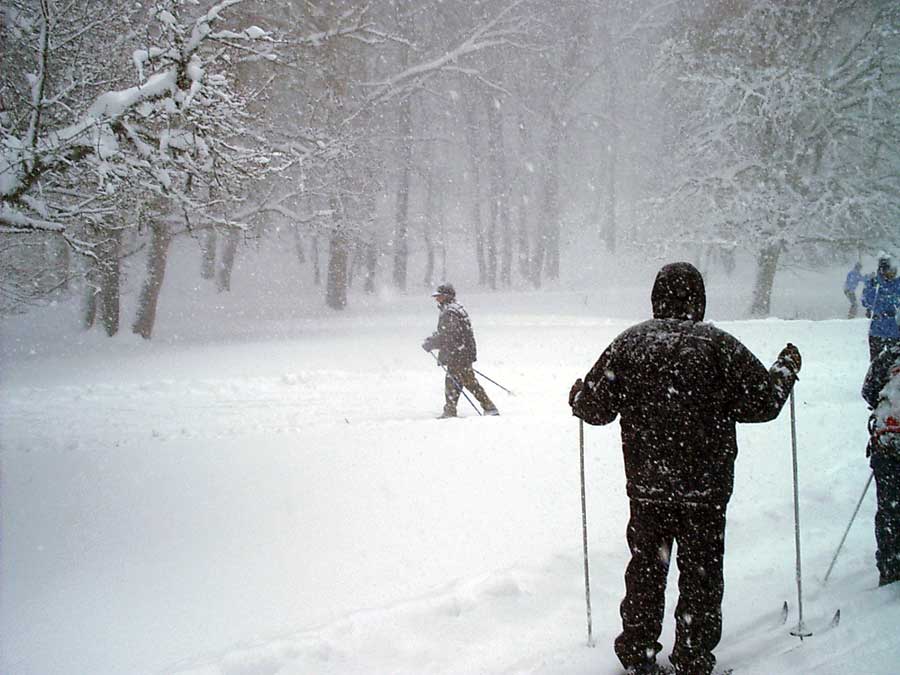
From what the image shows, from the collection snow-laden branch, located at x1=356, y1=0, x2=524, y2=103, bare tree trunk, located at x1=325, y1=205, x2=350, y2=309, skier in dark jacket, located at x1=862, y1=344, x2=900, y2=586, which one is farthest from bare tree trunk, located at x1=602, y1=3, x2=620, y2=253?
skier in dark jacket, located at x1=862, y1=344, x2=900, y2=586

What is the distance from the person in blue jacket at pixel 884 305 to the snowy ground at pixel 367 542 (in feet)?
3.36

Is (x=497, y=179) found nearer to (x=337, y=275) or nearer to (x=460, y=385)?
(x=337, y=275)

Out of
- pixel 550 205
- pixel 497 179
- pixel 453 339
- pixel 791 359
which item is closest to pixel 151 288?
pixel 453 339

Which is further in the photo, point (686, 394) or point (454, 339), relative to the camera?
point (454, 339)

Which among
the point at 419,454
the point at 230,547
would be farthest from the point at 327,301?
the point at 230,547

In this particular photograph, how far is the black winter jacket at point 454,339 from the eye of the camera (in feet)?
29.9

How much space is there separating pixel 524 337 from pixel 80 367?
10605 millimetres

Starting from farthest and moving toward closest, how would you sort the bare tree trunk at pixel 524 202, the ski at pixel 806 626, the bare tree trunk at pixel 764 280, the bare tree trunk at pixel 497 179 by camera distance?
the bare tree trunk at pixel 524 202 → the bare tree trunk at pixel 497 179 → the bare tree trunk at pixel 764 280 → the ski at pixel 806 626

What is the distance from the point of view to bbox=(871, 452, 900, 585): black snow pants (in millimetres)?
4121

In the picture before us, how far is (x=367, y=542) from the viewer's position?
4.97m

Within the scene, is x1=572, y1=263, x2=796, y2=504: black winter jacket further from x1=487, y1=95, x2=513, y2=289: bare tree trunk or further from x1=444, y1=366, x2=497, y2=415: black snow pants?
x1=487, y1=95, x2=513, y2=289: bare tree trunk

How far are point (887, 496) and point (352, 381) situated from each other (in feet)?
30.2

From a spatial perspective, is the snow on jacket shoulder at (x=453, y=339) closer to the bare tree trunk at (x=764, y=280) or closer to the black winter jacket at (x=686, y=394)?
the black winter jacket at (x=686, y=394)

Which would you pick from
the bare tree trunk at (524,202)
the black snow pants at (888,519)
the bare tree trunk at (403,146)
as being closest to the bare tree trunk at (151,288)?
the bare tree trunk at (403,146)
